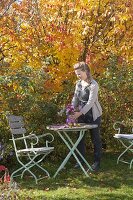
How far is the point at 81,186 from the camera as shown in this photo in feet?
20.4

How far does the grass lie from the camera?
5.62 meters

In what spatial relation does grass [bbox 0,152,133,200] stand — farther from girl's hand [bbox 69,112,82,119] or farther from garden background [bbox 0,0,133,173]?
garden background [bbox 0,0,133,173]

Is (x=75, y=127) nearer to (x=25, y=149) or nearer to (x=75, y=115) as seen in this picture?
(x=75, y=115)

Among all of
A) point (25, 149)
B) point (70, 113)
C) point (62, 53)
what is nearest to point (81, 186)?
point (25, 149)

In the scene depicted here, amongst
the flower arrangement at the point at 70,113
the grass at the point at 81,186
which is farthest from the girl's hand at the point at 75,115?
the grass at the point at 81,186

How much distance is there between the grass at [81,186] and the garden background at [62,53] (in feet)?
3.58

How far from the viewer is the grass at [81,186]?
562cm

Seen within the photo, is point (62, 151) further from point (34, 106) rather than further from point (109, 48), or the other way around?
point (109, 48)

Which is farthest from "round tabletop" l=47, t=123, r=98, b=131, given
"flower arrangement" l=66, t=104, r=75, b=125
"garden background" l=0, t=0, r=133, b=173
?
"garden background" l=0, t=0, r=133, b=173

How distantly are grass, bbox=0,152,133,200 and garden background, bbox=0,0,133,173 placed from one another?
3.58ft

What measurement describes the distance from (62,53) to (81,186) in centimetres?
351

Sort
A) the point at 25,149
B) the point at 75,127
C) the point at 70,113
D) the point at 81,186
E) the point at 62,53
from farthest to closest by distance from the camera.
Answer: the point at 62,53
the point at 70,113
the point at 25,149
the point at 75,127
the point at 81,186

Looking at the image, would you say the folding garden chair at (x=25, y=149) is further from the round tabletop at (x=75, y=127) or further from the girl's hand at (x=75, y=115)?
the girl's hand at (x=75, y=115)

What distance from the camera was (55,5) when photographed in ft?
33.3
